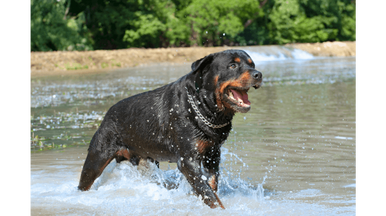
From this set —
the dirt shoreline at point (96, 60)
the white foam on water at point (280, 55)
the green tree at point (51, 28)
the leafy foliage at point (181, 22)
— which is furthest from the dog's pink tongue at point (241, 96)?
the green tree at point (51, 28)

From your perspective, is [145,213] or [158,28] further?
[158,28]

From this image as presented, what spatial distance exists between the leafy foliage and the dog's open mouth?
3060 cm

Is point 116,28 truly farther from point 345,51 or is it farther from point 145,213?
point 145,213

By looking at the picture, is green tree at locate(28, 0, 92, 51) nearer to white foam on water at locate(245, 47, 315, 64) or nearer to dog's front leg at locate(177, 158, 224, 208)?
white foam on water at locate(245, 47, 315, 64)

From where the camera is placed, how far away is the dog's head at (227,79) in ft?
16.1

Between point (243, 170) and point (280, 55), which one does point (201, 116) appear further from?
point (280, 55)

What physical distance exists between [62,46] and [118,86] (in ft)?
64.2

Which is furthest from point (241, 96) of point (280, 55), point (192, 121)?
point (280, 55)

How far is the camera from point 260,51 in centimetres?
3822

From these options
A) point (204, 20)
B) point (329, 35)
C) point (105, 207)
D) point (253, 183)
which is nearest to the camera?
point (105, 207)

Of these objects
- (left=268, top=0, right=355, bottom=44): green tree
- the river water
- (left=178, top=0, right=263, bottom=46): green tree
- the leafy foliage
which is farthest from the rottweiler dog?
(left=268, top=0, right=355, bottom=44): green tree

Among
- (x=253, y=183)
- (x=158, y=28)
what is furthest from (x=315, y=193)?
Answer: (x=158, y=28)

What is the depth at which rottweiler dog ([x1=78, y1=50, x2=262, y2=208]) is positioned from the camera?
199 inches

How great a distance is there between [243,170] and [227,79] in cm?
229
